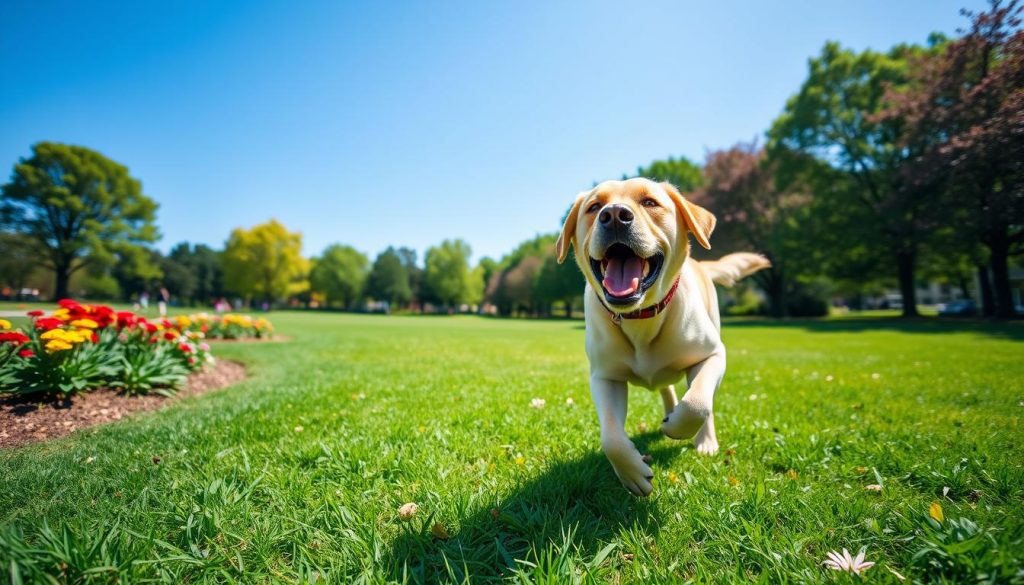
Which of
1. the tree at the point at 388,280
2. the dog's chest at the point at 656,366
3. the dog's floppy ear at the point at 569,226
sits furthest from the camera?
the tree at the point at 388,280

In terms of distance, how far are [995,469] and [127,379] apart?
8.12 m

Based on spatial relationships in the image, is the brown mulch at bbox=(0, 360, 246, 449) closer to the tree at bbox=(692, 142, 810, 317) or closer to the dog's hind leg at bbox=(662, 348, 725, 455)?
the dog's hind leg at bbox=(662, 348, 725, 455)

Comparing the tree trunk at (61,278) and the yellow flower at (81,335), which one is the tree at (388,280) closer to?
the tree trunk at (61,278)

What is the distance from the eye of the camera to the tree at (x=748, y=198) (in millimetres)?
31578

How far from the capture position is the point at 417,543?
1973 millimetres

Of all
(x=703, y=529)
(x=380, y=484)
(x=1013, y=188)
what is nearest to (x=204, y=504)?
(x=380, y=484)

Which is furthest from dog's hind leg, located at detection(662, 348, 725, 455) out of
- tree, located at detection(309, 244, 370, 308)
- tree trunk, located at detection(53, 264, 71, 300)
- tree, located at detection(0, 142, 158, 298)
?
tree, located at detection(309, 244, 370, 308)

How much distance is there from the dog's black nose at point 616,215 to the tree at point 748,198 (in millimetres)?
33928

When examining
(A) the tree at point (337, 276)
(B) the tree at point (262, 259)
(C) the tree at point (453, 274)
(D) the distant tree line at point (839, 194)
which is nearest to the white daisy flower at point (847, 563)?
(D) the distant tree line at point (839, 194)

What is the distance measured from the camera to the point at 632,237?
2.49 metres

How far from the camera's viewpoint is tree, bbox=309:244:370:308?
75875mm

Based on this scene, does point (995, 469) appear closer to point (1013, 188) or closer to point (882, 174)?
point (1013, 188)

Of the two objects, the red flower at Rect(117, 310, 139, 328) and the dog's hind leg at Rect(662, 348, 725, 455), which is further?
the red flower at Rect(117, 310, 139, 328)

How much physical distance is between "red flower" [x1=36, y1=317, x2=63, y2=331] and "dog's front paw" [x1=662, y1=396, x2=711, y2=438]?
20.0ft
